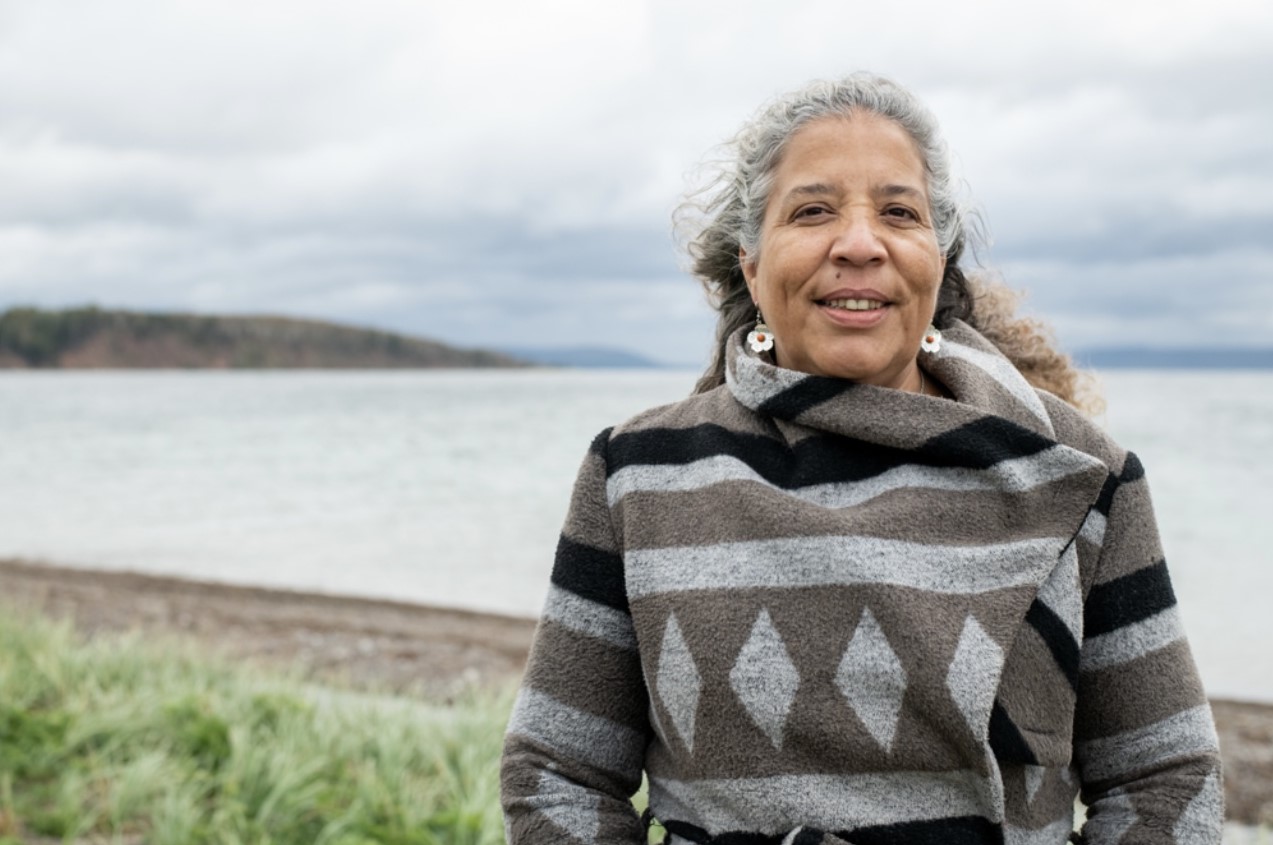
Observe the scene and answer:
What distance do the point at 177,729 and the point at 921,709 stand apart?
3.70 meters

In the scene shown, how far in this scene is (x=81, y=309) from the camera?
327 ft

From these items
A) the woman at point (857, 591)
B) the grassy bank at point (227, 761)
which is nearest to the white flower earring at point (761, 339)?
the woman at point (857, 591)

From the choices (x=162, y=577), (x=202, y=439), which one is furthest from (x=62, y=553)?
(x=202, y=439)

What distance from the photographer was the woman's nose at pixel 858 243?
1.65 metres

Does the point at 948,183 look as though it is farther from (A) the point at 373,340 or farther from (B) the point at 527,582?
(A) the point at 373,340

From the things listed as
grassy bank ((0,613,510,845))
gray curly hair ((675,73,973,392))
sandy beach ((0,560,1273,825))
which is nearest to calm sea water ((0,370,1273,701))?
sandy beach ((0,560,1273,825))

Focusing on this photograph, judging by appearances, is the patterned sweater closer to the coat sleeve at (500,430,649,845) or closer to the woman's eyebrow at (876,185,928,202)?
the coat sleeve at (500,430,649,845)

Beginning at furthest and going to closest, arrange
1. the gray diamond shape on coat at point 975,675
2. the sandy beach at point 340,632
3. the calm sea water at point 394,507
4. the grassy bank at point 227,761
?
the calm sea water at point 394,507 → the sandy beach at point 340,632 → the grassy bank at point 227,761 → the gray diamond shape on coat at point 975,675

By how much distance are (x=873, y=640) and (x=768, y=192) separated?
684 mm

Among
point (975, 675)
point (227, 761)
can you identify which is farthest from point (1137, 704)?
point (227, 761)

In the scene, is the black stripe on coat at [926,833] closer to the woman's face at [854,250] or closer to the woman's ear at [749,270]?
the woman's face at [854,250]

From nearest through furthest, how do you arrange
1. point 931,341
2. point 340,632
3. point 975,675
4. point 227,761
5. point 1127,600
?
point 975,675 < point 1127,600 < point 931,341 < point 227,761 < point 340,632

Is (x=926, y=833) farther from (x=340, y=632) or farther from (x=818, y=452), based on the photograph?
(x=340, y=632)

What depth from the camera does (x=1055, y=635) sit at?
158 centimetres
